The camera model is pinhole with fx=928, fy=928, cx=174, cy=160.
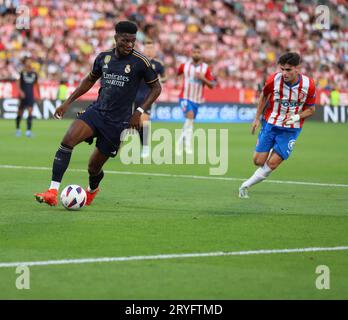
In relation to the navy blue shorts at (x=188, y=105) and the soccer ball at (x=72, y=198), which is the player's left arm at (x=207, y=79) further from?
the soccer ball at (x=72, y=198)

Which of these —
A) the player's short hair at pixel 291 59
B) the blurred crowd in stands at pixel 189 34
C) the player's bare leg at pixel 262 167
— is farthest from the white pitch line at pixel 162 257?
the blurred crowd in stands at pixel 189 34

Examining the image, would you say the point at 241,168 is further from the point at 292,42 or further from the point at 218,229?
the point at 292,42

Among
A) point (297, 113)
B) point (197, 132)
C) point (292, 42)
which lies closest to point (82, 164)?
point (297, 113)

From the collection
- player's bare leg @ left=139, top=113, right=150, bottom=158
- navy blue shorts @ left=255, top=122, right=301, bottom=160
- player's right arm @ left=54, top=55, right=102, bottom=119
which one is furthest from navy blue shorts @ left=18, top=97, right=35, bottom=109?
player's right arm @ left=54, top=55, right=102, bottom=119

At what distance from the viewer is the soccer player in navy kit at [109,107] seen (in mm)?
12271

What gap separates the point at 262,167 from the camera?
1412cm

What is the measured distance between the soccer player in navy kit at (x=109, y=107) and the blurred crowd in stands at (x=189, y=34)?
25438 mm

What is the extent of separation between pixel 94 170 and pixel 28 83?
17288 mm

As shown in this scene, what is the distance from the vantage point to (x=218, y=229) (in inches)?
427

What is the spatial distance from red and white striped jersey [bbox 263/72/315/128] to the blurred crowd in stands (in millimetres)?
24497

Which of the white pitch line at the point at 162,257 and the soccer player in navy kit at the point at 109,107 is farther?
the soccer player in navy kit at the point at 109,107

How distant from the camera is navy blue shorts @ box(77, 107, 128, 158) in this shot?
12.4 m

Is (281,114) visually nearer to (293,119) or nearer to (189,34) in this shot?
(293,119)
